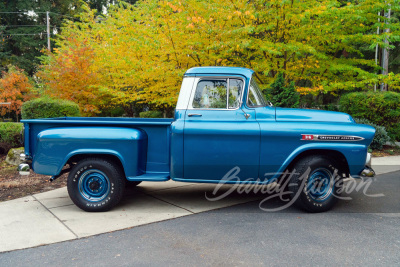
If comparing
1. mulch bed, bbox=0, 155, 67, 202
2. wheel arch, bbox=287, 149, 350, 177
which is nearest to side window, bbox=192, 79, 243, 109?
wheel arch, bbox=287, 149, 350, 177

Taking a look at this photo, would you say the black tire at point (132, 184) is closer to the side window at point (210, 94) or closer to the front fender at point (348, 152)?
the side window at point (210, 94)

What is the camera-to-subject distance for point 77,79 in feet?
42.6

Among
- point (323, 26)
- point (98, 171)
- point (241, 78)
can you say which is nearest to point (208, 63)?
point (323, 26)

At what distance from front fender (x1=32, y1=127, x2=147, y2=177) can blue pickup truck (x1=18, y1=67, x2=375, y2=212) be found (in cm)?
1

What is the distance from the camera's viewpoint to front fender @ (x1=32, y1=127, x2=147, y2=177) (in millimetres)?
4793

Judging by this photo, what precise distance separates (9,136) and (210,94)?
7.67m

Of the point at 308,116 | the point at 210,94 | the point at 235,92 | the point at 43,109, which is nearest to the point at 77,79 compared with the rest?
the point at 43,109

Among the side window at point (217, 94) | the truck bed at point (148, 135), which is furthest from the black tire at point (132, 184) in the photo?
the side window at point (217, 94)

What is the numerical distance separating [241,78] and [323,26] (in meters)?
6.18

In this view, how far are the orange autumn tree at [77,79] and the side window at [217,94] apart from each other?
874 cm

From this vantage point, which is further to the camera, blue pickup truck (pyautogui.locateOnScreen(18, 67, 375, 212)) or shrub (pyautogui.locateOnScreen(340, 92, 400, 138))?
shrub (pyautogui.locateOnScreen(340, 92, 400, 138))

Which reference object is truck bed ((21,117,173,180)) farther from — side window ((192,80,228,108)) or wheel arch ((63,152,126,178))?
side window ((192,80,228,108))

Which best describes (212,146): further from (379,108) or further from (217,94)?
(379,108)

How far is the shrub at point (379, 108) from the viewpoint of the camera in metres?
11.1
